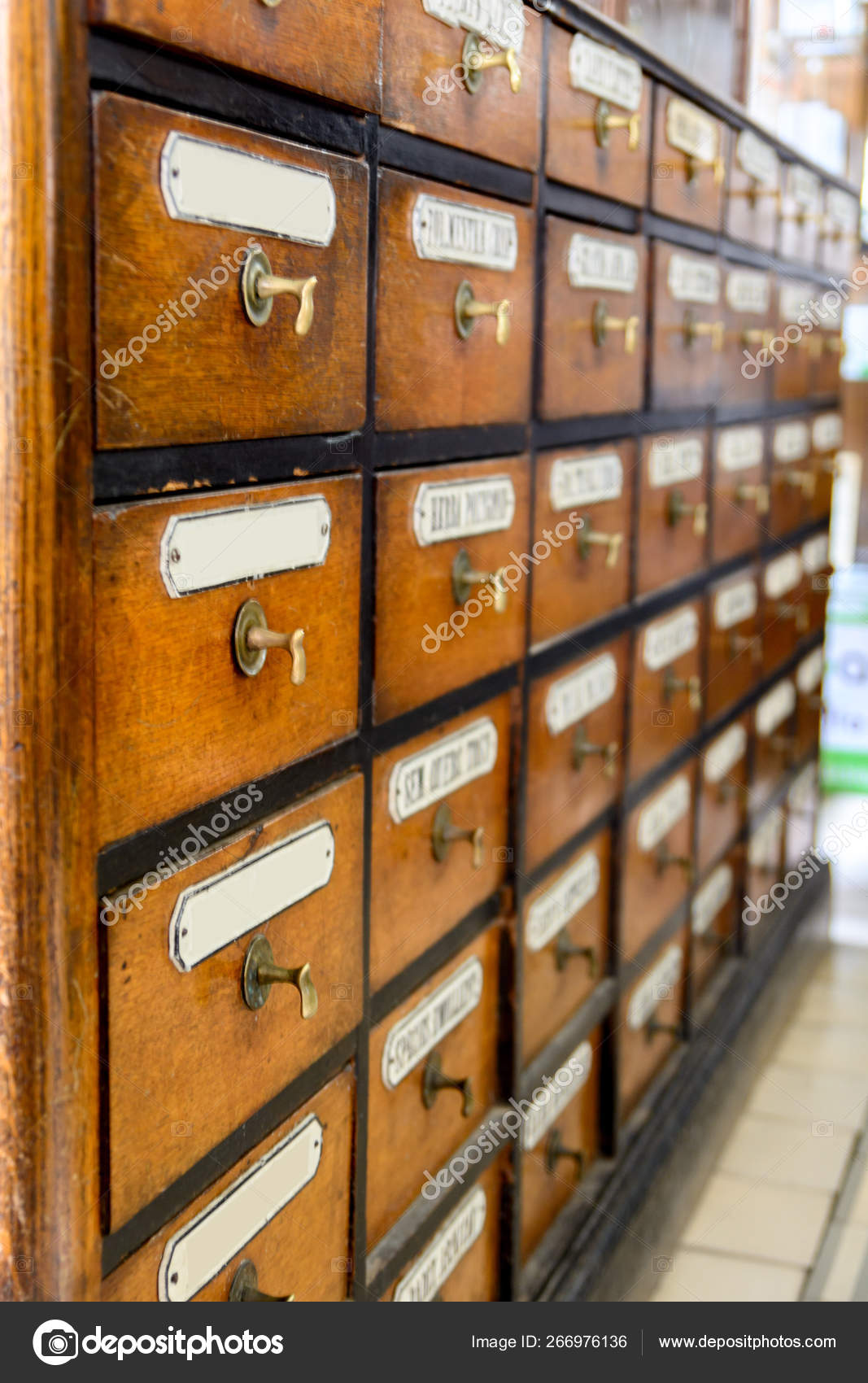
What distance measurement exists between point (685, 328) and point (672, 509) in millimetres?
281

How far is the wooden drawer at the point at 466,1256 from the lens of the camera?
4.96 ft

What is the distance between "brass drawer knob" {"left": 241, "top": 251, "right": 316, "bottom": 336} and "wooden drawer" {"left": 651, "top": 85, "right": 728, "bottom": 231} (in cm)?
115

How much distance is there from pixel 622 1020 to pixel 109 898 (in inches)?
58.0

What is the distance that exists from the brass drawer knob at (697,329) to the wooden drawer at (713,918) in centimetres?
99

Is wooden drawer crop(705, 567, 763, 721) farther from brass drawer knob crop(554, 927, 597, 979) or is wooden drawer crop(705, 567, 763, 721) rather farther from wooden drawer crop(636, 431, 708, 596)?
brass drawer knob crop(554, 927, 597, 979)

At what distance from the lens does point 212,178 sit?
Result: 0.94 meters

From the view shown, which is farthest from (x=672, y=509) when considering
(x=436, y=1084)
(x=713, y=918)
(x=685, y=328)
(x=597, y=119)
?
(x=436, y=1084)

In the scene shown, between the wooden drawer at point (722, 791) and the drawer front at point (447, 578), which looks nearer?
the drawer front at point (447, 578)

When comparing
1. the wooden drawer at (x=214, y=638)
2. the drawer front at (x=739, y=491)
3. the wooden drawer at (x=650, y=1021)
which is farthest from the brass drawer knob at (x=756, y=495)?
the wooden drawer at (x=214, y=638)

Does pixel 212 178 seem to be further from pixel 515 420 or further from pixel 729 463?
pixel 729 463

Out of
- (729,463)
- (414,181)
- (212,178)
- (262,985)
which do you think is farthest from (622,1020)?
(212,178)

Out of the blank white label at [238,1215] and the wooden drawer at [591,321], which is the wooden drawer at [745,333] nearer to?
the wooden drawer at [591,321]

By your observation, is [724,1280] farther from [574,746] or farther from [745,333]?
[745,333]
